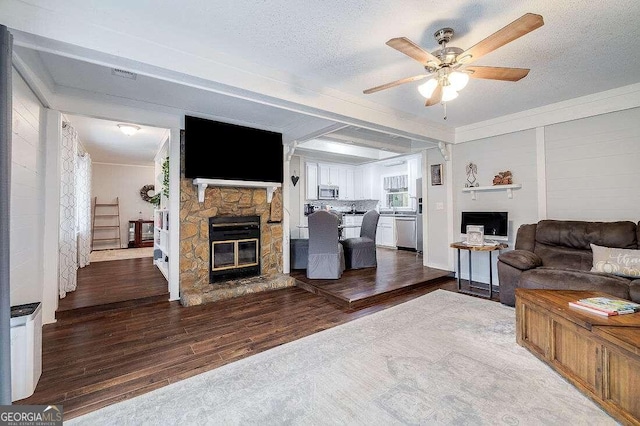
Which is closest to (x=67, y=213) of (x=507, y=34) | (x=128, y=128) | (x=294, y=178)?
(x=128, y=128)

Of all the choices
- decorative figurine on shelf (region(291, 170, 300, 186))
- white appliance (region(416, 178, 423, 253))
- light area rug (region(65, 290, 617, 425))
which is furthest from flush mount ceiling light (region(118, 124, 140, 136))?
white appliance (region(416, 178, 423, 253))

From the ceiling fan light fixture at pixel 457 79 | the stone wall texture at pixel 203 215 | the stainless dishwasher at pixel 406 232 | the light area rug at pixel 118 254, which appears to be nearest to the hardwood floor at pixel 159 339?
the stone wall texture at pixel 203 215

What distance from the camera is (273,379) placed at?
6.52 feet

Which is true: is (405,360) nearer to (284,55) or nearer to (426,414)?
(426,414)

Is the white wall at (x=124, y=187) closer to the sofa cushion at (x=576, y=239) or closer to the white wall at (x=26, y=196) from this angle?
the white wall at (x=26, y=196)

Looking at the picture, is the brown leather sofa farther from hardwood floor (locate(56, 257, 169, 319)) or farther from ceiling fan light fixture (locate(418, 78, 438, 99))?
hardwood floor (locate(56, 257, 169, 319))

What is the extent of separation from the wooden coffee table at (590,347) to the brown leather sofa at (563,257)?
0.50 meters

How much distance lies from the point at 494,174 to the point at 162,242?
18.8 feet

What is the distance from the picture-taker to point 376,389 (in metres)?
1.87

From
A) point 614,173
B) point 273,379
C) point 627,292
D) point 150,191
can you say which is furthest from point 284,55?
point 150,191

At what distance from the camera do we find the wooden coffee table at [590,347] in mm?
1574

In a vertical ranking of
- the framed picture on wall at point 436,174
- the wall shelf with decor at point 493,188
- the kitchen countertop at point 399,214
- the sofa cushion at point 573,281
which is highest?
the framed picture on wall at point 436,174

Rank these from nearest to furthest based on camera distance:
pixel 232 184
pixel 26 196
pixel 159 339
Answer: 1. pixel 26 196
2. pixel 159 339
3. pixel 232 184

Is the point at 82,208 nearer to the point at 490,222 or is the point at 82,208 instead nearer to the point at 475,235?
the point at 475,235
